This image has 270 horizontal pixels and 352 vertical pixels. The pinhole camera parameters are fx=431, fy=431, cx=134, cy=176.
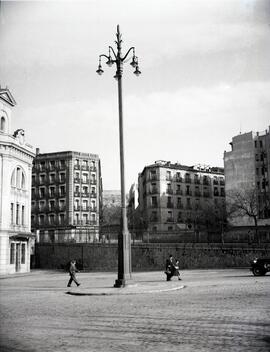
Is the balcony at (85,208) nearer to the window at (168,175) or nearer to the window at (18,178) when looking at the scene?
the window at (168,175)

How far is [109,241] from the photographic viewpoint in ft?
160

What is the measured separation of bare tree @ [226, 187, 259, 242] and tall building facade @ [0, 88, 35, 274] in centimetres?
3230

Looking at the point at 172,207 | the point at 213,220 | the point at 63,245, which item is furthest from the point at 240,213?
the point at 63,245

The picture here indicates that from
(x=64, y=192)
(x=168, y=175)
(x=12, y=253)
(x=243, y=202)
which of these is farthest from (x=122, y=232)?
(x=168, y=175)

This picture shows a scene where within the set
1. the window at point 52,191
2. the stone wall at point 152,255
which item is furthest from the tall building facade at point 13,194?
the window at point 52,191

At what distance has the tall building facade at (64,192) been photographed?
74688 millimetres

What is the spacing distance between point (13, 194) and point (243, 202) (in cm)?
3753

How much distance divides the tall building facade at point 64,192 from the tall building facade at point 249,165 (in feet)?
78.8

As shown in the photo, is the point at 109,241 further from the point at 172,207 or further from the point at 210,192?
the point at 210,192

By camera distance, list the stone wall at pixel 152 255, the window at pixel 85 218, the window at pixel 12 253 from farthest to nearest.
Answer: the window at pixel 85 218 → the stone wall at pixel 152 255 → the window at pixel 12 253

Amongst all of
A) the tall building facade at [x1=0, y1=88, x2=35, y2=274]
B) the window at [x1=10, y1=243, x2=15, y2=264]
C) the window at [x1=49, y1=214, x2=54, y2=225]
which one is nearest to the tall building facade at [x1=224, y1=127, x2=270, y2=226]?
the window at [x1=49, y1=214, x2=54, y2=225]

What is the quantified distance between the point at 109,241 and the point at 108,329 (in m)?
40.1

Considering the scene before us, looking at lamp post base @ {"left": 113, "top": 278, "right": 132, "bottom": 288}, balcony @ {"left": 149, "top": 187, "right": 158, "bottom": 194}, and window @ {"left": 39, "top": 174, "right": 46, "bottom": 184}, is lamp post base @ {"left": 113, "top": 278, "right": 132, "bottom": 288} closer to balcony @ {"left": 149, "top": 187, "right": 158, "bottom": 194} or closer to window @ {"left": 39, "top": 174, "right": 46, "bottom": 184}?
balcony @ {"left": 149, "top": 187, "right": 158, "bottom": 194}

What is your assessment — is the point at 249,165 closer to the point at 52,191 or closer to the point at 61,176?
the point at 61,176
